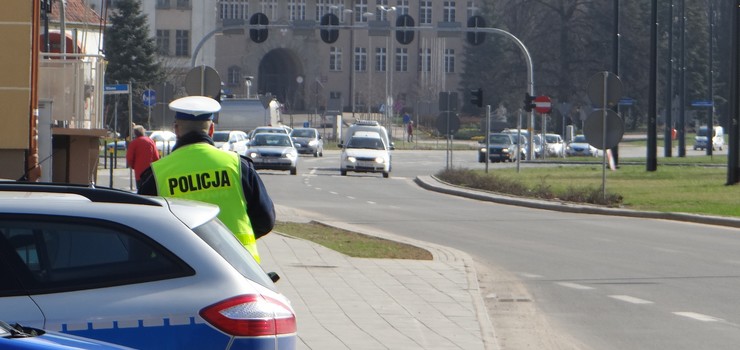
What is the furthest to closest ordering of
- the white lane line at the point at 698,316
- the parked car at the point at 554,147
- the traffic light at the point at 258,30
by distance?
the parked car at the point at 554,147 → the traffic light at the point at 258,30 → the white lane line at the point at 698,316

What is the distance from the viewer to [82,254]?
479cm

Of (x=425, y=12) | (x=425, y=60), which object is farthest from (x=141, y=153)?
(x=425, y=12)

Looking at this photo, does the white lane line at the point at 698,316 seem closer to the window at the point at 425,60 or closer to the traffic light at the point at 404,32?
the traffic light at the point at 404,32

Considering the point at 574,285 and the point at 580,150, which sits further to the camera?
the point at 580,150

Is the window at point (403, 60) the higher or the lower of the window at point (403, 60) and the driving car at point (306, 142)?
the higher

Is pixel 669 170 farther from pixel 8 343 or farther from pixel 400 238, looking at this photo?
pixel 8 343

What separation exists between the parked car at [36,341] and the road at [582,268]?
6048mm

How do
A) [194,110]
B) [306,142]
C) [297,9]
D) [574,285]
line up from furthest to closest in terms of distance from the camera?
[297,9], [306,142], [574,285], [194,110]

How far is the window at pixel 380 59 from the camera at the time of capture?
113562mm

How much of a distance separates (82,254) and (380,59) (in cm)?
11017

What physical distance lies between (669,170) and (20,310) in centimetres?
3960

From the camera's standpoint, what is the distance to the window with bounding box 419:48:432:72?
107 meters

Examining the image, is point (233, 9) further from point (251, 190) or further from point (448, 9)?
point (251, 190)

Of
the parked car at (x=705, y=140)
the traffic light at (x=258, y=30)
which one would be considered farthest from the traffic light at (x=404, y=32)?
the parked car at (x=705, y=140)
